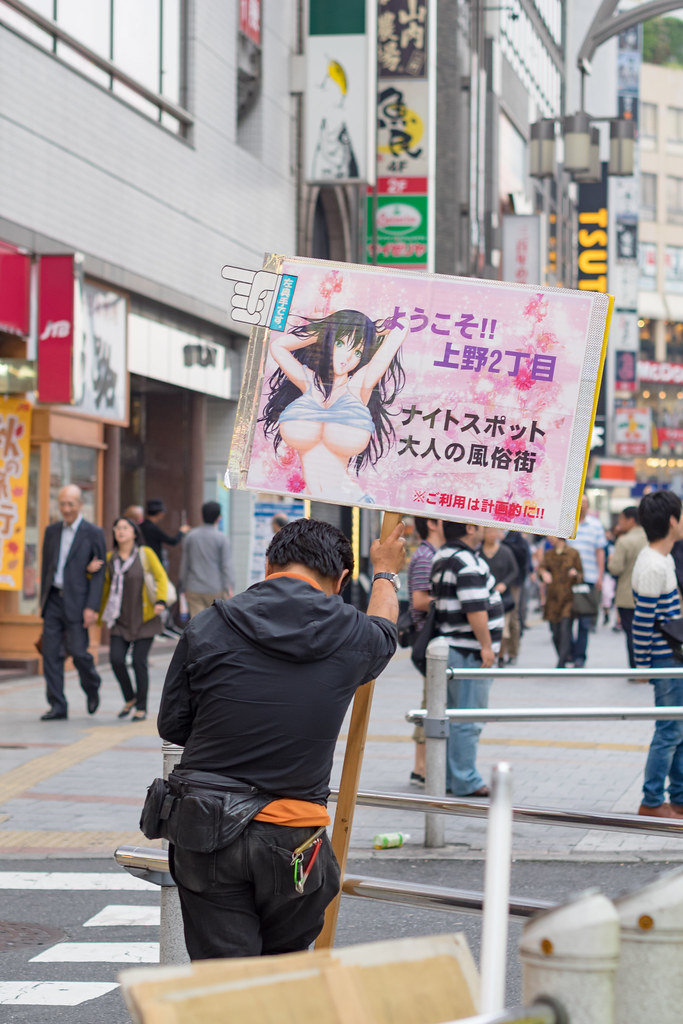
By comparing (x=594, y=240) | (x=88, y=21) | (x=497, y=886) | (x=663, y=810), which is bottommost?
(x=663, y=810)

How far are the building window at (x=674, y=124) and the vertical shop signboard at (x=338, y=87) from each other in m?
80.5

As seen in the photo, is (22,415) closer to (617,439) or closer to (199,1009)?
(199,1009)

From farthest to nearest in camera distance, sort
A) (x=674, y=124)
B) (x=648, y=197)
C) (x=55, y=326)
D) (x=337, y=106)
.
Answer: (x=674, y=124), (x=648, y=197), (x=337, y=106), (x=55, y=326)

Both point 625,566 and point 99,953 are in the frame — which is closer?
point 99,953

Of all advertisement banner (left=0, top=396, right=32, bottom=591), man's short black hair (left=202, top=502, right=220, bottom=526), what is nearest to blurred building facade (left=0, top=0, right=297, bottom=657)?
advertisement banner (left=0, top=396, right=32, bottom=591)

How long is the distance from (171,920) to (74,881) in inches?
125

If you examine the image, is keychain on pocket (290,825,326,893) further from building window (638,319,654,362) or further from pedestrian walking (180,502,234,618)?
building window (638,319,654,362)

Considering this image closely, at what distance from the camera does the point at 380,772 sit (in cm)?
998

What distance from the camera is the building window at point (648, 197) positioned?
3853 inches

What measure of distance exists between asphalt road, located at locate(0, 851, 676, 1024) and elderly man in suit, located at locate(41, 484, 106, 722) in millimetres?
4895

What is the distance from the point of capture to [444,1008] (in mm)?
2289

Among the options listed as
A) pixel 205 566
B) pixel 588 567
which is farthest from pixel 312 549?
pixel 588 567

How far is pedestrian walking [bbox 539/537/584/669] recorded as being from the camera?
657 inches

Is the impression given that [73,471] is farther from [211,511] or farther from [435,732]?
[435,732]
